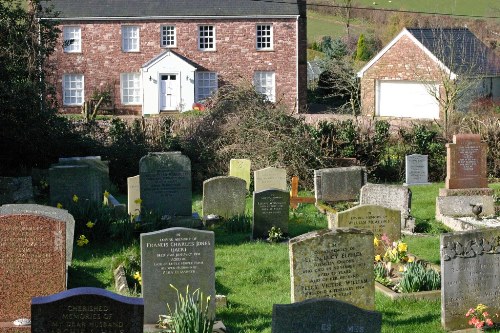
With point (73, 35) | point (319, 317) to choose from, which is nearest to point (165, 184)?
point (319, 317)

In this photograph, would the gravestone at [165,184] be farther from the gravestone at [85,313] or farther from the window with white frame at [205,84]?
the window with white frame at [205,84]

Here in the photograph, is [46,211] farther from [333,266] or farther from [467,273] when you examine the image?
[467,273]

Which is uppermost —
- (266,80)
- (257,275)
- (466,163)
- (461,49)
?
(461,49)

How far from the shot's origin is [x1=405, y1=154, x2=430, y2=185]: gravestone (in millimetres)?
25609

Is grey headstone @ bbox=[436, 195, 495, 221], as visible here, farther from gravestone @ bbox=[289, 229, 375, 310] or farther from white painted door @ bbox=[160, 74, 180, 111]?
white painted door @ bbox=[160, 74, 180, 111]

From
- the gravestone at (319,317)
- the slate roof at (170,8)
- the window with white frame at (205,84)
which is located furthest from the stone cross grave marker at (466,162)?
the window with white frame at (205,84)

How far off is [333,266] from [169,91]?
36.8 metres

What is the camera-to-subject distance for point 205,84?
156 ft

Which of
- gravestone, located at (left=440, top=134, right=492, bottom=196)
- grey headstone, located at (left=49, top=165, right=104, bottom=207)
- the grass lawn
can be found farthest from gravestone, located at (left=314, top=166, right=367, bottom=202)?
grey headstone, located at (left=49, top=165, right=104, bottom=207)

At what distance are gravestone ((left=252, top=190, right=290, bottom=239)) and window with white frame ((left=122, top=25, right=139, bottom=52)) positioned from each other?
104 feet

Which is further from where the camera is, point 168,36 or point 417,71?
point 168,36

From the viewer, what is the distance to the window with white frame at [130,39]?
47.5m

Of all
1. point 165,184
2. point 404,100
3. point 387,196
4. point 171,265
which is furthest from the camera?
point 404,100

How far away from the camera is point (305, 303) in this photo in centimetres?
881
